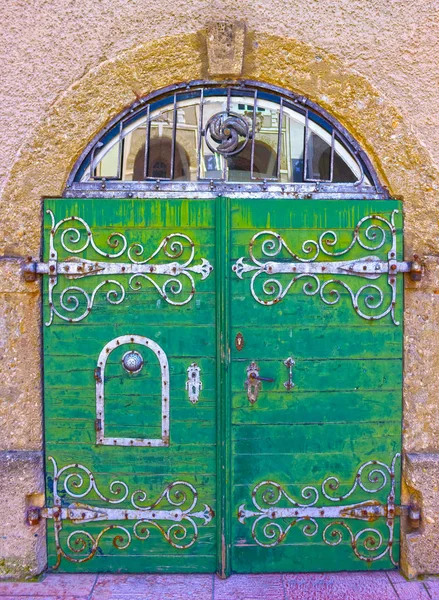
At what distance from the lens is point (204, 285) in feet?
10.1

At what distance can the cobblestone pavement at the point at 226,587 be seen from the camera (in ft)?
9.56

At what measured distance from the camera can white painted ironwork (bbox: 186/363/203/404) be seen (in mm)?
3090

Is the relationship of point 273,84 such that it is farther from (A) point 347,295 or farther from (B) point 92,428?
(B) point 92,428

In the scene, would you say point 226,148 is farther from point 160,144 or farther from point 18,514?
point 18,514

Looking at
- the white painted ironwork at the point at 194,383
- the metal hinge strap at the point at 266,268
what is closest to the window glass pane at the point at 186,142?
the metal hinge strap at the point at 266,268

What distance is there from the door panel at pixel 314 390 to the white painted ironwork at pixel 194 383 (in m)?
0.19

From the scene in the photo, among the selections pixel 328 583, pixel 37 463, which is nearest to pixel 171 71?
pixel 37 463

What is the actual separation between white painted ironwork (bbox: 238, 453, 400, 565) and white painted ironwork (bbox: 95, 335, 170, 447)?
61cm

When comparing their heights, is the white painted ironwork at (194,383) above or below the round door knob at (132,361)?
below

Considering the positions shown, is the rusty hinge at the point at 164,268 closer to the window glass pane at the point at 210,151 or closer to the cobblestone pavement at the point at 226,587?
the window glass pane at the point at 210,151

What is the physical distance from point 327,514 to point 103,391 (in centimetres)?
140

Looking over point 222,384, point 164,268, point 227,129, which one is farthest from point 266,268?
point 227,129

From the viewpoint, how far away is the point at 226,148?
3104 mm

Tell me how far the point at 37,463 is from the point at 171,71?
2.21 meters
